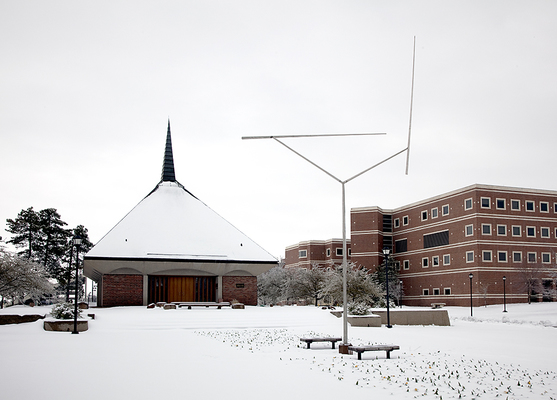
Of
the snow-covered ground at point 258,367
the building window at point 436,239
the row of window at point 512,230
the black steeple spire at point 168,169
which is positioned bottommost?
the snow-covered ground at point 258,367

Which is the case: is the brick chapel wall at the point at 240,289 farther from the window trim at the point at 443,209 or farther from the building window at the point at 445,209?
the building window at the point at 445,209

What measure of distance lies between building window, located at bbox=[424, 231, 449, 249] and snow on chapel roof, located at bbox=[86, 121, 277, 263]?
33.1 m

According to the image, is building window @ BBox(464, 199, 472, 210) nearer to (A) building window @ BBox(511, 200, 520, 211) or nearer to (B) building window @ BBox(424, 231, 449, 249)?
(B) building window @ BBox(424, 231, 449, 249)

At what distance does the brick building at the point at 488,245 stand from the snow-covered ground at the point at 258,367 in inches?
1606

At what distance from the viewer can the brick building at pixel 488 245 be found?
2336 inches

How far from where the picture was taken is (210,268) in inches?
1516

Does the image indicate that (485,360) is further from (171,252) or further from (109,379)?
(171,252)

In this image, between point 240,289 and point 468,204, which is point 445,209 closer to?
point 468,204

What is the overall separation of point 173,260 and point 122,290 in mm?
4164

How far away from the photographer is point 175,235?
39750 millimetres

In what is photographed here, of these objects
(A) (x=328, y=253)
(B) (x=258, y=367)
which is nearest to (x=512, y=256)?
(A) (x=328, y=253)

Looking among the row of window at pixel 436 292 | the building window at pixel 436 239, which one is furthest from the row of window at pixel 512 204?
the row of window at pixel 436 292

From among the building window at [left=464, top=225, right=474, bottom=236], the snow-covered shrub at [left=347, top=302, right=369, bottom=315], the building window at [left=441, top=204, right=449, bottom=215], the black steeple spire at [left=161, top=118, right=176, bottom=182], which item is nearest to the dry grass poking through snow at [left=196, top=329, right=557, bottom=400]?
the snow-covered shrub at [left=347, top=302, right=369, bottom=315]

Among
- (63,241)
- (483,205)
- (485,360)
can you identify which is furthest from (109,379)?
(63,241)
